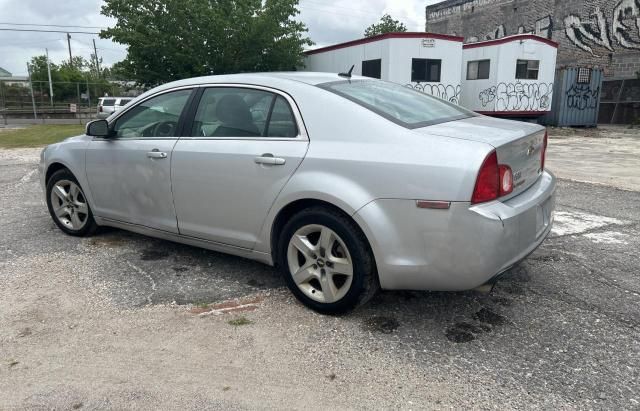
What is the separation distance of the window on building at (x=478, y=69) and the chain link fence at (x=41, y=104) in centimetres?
Answer: 1596

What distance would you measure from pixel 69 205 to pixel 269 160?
2688 mm

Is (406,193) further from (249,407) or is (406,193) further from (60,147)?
(60,147)

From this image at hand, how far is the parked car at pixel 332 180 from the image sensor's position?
8.87 feet

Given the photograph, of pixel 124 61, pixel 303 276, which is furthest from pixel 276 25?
pixel 303 276

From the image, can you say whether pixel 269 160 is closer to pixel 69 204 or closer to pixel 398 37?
pixel 69 204

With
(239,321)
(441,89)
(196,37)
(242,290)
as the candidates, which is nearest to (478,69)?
(441,89)

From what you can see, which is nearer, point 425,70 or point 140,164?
point 140,164

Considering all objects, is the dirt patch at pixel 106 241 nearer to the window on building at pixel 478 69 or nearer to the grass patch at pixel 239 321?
the grass patch at pixel 239 321

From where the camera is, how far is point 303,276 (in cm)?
326

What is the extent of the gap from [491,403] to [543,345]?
70 cm

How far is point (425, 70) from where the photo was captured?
18.6 m

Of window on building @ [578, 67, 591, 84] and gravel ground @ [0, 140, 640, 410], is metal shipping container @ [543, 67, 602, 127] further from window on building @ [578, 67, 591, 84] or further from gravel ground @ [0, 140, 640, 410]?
gravel ground @ [0, 140, 640, 410]

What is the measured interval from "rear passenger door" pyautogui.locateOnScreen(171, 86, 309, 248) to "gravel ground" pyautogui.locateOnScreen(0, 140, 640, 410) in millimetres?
508

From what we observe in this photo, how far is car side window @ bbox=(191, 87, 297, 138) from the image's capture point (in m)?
3.36
